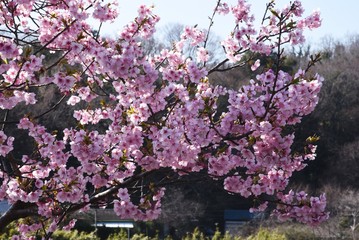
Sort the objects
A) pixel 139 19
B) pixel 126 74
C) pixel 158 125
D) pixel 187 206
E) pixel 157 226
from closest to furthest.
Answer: pixel 126 74 < pixel 158 125 < pixel 139 19 < pixel 157 226 < pixel 187 206

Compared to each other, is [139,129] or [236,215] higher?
[236,215]

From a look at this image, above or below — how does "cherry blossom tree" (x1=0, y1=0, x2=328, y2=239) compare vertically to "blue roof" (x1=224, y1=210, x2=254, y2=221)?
below

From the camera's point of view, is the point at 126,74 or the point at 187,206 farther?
the point at 187,206

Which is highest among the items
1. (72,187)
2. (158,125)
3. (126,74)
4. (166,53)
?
(166,53)

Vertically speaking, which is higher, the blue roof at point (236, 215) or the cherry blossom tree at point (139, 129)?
the blue roof at point (236, 215)

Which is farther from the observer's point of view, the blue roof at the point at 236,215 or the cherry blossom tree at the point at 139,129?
the blue roof at the point at 236,215

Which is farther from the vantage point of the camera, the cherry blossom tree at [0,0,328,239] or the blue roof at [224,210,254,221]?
the blue roof at [224,210,254,221]

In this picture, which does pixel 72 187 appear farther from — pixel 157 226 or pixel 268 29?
pixel 157 226

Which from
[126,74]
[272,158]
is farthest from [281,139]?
[126,74]

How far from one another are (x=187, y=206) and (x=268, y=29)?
19949mm

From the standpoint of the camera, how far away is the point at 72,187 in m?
4.75

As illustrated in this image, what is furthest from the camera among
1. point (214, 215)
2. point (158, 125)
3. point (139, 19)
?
point (214, 215)

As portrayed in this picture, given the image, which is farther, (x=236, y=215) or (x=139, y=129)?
(x=236, y=215)

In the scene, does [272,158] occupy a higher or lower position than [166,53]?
lower
